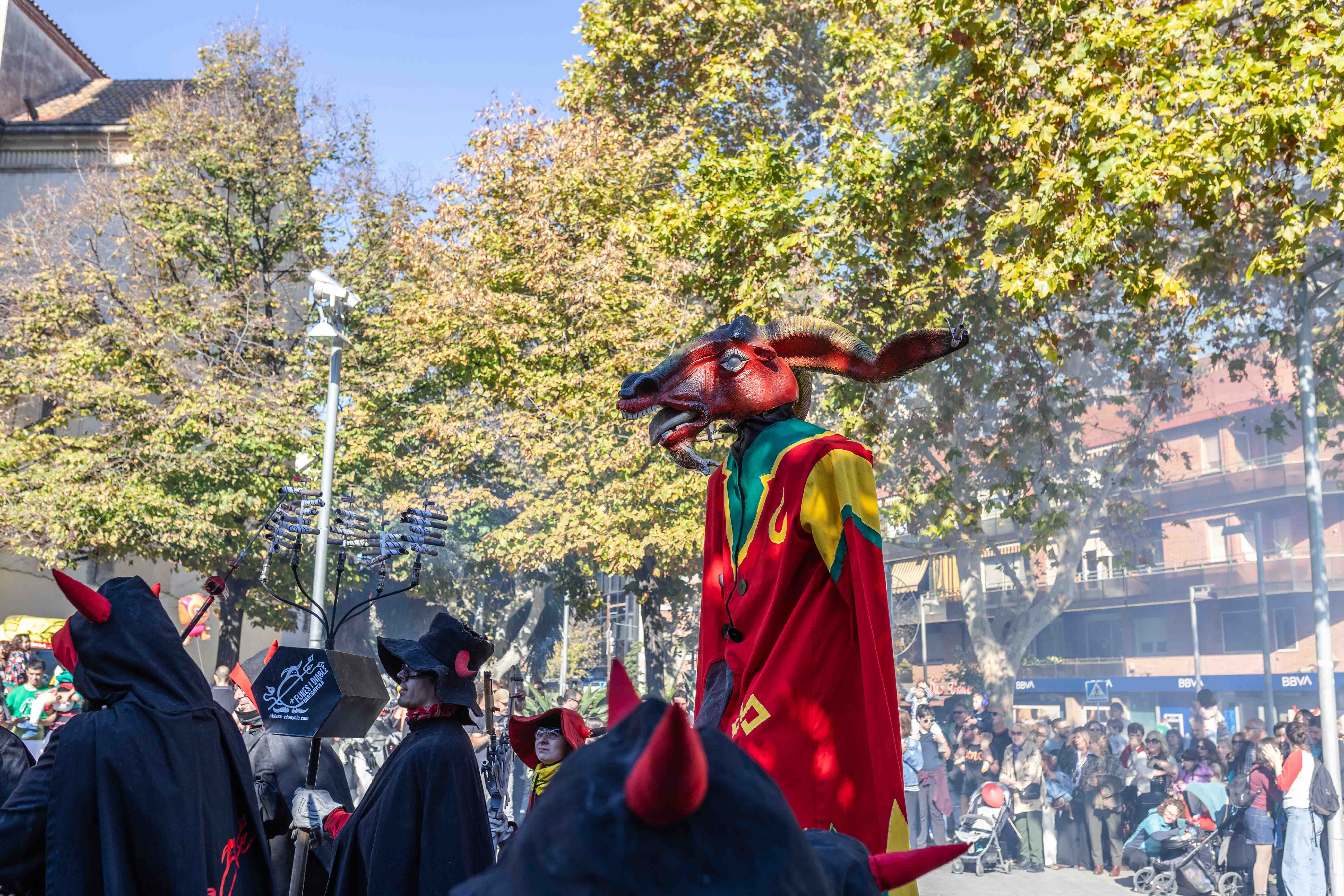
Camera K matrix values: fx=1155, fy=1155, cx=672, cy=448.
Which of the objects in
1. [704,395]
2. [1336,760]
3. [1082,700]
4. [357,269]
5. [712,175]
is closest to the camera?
[704,395]

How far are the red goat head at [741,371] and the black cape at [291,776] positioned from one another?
397 centimetres

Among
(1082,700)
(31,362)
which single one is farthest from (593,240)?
→ (1082,700)

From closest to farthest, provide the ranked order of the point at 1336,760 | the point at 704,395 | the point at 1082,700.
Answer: the point at 704,395, the point at 1336,760, the point at 1082,700

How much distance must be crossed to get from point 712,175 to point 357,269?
47.6 feet

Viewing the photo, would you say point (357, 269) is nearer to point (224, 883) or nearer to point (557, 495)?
point (557, 495)

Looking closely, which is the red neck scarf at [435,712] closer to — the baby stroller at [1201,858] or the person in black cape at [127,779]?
the person in black cape at [127,779]

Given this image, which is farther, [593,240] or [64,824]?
[593,240]

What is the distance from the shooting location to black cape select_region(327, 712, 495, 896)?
4.84 m

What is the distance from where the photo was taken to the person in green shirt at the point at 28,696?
39.1 feet

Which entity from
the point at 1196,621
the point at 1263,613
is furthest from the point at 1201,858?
the point at 1196,621

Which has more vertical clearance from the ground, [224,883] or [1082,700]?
[224,883]

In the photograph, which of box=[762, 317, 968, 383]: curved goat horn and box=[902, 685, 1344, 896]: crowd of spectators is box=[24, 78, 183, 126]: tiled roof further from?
box=[762, 317, 968, 383]: curved goat horn

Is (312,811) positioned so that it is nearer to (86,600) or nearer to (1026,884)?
(86,600)

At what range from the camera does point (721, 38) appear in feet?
69.8
